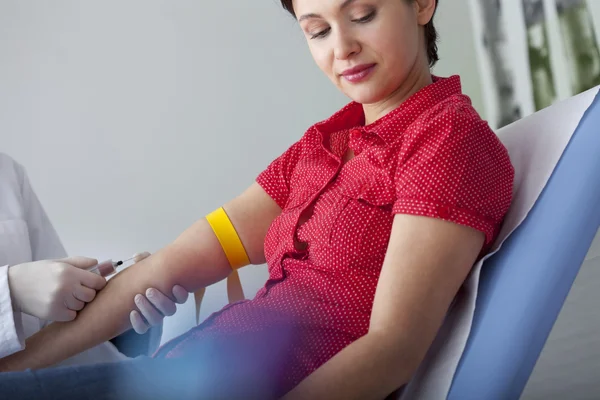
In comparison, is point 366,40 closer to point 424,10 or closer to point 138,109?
point 424,10

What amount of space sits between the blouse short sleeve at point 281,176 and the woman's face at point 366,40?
22cm

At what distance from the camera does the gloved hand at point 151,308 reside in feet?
4.46

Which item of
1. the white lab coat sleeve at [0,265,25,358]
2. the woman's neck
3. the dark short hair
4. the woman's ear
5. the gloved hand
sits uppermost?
the woman's ear

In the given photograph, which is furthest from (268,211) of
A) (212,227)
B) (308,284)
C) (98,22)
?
(98,22)

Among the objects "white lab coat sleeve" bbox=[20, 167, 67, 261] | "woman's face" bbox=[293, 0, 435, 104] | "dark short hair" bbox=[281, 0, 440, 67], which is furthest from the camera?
"white lab coat sleeve" bbox=[20, 167, 67, 261]

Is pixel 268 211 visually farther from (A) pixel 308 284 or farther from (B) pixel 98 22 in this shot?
(B) pixel 98 22

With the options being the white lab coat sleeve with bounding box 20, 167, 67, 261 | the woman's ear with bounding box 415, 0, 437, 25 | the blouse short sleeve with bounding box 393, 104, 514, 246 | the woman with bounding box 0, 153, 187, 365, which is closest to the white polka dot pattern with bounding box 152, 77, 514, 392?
the blouse short sleeve with bounding box 393, 104, 514, 246

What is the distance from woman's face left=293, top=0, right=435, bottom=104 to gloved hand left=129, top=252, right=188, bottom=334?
0.51 metres

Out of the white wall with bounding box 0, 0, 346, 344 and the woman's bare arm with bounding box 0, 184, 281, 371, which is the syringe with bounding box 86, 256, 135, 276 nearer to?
the woman's bare arm with bounding box 0, 184, 281, 371

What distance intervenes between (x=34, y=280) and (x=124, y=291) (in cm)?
18

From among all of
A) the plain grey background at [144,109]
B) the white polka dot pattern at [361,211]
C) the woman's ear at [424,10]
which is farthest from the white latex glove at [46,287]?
the plain grey background at [144,109]

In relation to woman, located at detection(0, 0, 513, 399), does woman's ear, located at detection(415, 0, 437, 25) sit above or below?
above

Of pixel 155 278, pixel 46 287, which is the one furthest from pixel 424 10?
pixel 46 287

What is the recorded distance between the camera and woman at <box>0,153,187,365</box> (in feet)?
4.16
